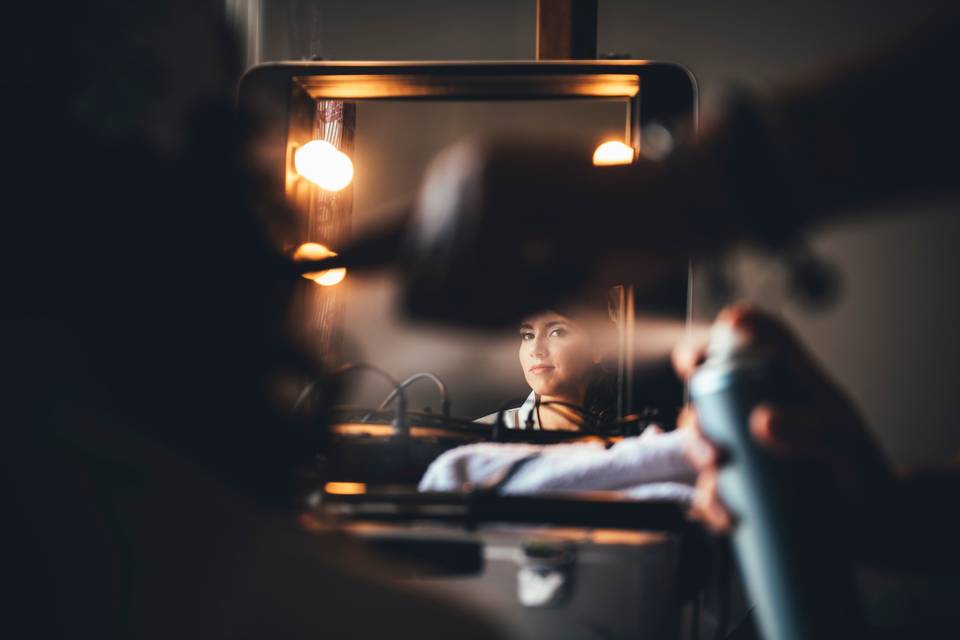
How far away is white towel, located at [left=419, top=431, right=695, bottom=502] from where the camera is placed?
542mm

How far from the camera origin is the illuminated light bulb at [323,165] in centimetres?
94

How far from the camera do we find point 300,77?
0.94 metres

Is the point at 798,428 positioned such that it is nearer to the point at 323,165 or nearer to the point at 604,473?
the point at 604,473

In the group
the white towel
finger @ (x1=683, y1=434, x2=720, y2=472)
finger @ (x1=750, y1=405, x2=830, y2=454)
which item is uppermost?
finger @ (x1=750, y1=405, x2=830, y2=454)

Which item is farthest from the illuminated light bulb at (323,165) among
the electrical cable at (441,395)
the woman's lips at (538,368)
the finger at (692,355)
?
the finger at (692,355)

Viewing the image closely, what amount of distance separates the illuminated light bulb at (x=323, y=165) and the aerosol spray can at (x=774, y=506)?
0.72 m

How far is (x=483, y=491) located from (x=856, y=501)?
0.23m

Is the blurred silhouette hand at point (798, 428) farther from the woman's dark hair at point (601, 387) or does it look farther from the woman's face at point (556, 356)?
the woman's face at point (556, 356)

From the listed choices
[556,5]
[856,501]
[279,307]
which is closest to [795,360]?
[856,501]

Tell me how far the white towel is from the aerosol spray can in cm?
16

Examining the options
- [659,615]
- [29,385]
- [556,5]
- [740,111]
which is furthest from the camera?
[556,5]

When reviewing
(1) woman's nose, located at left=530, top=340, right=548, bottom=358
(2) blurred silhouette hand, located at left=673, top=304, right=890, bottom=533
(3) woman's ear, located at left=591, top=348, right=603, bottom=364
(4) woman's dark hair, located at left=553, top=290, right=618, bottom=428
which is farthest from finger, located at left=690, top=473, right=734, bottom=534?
(1) woman's nose, located at left=530, top=340, right=548, bottom=358

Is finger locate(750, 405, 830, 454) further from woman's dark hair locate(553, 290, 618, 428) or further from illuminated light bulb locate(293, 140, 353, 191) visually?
illuminated light bulb locate(293, 140, 353, 191)

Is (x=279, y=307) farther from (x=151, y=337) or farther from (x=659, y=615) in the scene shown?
(x=659, y=615)
